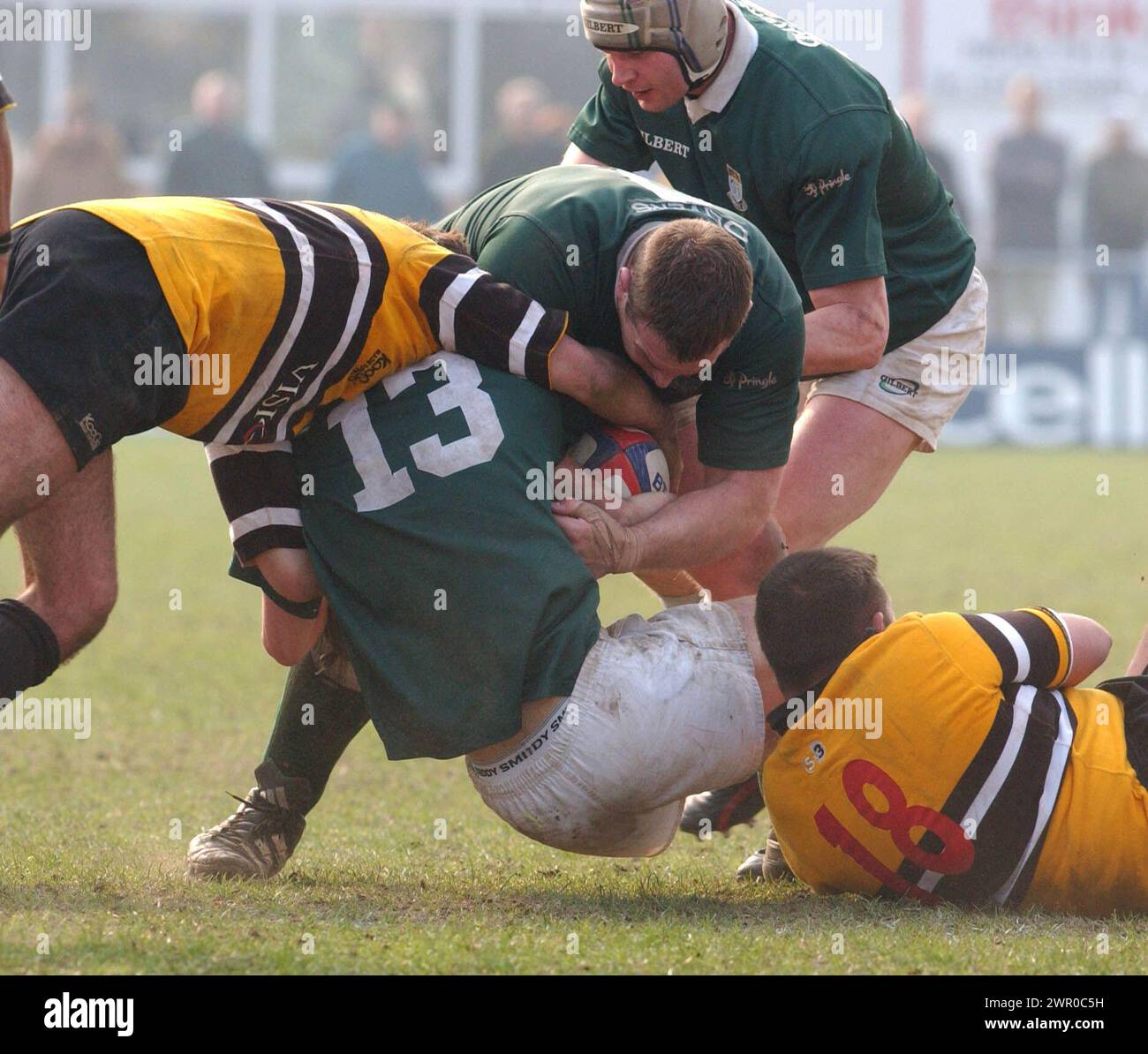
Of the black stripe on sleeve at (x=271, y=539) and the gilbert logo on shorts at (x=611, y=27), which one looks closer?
the black stripe on sleeve at (x=271, y=539)

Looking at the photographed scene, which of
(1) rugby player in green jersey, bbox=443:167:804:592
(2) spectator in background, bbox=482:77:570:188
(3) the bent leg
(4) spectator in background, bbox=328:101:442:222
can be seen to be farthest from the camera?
(4) spectator in background, bbox=328:101:442:222

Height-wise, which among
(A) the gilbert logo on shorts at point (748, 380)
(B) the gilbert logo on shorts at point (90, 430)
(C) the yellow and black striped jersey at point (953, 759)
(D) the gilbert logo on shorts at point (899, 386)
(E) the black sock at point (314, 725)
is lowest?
(E) the black sock at point (314, 725)

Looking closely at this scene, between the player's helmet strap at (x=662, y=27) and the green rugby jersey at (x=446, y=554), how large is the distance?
114cm

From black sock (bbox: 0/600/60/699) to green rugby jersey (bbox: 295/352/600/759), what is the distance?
2.25 feet

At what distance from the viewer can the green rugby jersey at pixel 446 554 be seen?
4059mm

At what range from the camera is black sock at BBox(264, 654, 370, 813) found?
183 inches

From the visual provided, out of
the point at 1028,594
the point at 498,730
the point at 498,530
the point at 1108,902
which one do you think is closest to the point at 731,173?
the point at 498,530

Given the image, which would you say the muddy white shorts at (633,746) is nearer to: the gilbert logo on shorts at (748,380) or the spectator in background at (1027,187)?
the gilbert logo on shorts at (748,380)

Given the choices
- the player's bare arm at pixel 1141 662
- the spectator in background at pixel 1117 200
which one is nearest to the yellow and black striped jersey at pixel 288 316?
the player's bare arm at pixel 1141 662

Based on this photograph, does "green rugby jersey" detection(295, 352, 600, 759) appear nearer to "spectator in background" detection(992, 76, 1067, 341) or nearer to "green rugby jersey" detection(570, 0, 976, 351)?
"green rugby jersey" detection(570, 0, 976, 351)
